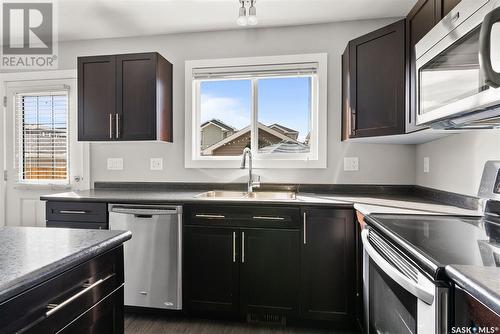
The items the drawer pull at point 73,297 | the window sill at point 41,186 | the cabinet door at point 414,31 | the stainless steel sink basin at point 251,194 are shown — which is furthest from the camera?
the window sill at point 41,186

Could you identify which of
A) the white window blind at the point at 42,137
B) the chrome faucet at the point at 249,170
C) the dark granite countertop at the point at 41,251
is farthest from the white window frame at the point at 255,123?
the dark granite countertop at the point at 41,251

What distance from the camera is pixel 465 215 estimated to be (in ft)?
4.99

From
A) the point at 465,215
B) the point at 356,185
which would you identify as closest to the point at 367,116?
the point at 356,185

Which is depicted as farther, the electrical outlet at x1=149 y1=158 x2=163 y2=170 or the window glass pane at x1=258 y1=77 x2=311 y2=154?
the electrical outlet at x1=149 y1=158 x2=163 y2=170

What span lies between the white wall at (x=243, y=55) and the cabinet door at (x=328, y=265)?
2.19ft

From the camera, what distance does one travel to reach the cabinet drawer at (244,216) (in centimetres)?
207

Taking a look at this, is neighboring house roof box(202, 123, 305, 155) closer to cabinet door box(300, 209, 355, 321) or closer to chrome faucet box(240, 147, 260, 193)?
chrome faucet box(240, 147, 260, 193)

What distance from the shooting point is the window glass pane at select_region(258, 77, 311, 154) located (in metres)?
2.74

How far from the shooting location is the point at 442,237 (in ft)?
3.72

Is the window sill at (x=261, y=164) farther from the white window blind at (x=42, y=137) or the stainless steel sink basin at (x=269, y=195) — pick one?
the white window blind at (x=42, y=137)

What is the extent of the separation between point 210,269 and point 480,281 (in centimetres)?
172

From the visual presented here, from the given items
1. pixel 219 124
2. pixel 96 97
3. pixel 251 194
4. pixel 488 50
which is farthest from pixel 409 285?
pixel 96 97

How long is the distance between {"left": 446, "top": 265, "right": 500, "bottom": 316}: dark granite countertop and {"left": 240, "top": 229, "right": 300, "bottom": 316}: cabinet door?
4.27 feet

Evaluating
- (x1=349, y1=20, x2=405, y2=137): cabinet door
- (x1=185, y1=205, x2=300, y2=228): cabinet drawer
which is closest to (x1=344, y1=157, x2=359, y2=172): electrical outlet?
(x1=349, y1=20, x2=405, y2=137): cabinet door
